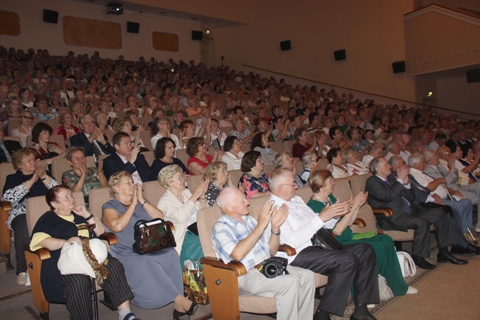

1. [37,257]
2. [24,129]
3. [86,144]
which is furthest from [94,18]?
[37,257]

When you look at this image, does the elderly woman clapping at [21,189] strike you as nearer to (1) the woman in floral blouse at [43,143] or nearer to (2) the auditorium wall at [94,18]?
(1) the woman in floral blouse at [43,143]

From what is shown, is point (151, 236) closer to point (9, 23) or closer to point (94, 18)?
point (9, 23)

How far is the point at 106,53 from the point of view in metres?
11.5

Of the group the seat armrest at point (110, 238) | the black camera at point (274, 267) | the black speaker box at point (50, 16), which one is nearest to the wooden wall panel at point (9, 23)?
the black speaker box at point (50, 16)

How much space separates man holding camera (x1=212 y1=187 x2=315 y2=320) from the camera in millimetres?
2312

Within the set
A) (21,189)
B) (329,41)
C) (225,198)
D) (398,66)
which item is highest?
(329,41)

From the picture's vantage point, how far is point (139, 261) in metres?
2.66

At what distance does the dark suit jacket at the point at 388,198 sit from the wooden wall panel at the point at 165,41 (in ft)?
32.8

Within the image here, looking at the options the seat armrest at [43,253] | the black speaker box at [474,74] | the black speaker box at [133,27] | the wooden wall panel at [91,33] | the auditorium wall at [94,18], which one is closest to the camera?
the seat armrest at [43,253]

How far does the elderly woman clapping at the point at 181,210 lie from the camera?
9.51ft

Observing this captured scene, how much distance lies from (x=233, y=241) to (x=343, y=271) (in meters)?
0.66

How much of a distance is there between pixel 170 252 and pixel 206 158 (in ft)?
5.84

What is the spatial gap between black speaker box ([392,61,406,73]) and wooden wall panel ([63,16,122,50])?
7.09 metres

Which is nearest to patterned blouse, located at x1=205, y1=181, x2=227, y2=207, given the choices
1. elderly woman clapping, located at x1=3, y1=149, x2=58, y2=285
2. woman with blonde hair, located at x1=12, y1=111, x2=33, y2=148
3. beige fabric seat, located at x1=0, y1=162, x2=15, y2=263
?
Answer: elderly woman clapping, located at x1=3, y1=149, x2=58, y2=285
